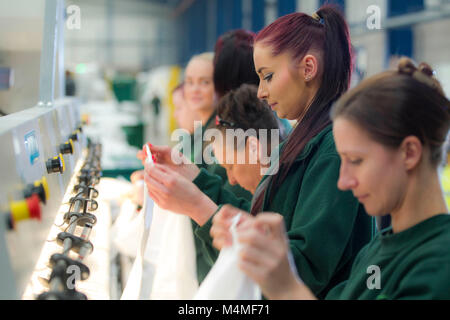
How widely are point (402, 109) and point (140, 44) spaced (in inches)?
763

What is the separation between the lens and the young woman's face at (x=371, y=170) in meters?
0.83

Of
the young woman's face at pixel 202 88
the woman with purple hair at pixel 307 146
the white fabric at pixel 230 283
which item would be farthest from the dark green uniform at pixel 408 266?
the young woman's face at pixel 202 88

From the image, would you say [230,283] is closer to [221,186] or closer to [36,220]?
[36,220]

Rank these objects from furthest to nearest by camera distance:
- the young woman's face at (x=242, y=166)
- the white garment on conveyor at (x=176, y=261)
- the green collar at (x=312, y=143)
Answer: the young woman's face at (x=242, y=166), the white garment on conveyor at (x=176, y=261), the green collar at (x=312, y=143)

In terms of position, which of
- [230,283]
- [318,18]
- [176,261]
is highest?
[318,18]

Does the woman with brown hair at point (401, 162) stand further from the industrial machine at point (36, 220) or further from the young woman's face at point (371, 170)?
A: the industrial machine at point (36, 220)

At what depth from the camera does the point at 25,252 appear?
2.68ft

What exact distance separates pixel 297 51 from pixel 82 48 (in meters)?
18.8

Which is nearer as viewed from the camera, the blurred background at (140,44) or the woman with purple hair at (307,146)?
the woman with purple hair at (307,146)

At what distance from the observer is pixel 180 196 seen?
124 cm

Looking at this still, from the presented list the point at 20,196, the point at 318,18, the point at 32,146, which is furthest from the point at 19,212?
the point at 318,18

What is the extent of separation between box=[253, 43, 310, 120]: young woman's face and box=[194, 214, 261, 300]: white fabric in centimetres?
54

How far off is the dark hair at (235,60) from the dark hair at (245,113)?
260 mm
